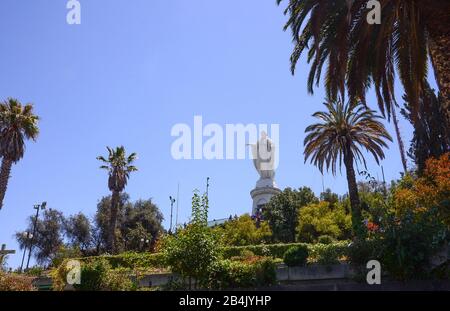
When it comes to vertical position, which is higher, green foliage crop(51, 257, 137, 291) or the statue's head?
the statue's head

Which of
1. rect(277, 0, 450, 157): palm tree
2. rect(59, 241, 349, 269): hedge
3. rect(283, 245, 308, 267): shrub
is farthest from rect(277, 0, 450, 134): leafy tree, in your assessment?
rect(59, 241, 349, 269): hedge

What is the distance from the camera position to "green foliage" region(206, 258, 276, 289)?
13.7 meters

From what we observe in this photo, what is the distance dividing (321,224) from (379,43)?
73.3ft

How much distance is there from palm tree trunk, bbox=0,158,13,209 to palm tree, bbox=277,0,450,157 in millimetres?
24248

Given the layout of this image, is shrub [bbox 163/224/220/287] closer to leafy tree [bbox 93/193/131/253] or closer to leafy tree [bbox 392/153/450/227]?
leafy tree [bbox 392/153/450/227]

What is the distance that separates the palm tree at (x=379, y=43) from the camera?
1224 centimetres

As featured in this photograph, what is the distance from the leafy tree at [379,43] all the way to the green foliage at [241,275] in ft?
19.9

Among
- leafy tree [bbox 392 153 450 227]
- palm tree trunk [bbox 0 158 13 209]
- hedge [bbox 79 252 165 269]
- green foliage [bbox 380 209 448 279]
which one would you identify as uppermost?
palm tree trunk [bbox 0 158 13 209]

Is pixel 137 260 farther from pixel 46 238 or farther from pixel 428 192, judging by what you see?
pixel 46 238

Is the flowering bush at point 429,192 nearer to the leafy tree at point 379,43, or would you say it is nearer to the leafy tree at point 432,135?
the leafy tree at point 379,43

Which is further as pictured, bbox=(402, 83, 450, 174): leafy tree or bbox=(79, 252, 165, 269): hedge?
bbox=(402, 83, 450, 174): leafy tree

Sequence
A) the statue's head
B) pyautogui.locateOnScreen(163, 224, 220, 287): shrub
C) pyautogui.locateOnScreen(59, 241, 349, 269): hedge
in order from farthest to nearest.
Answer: the statue's head
pyautogui.locateOnScreen(59, 241, 349, 269): hedge
pyautogui.locateOnScreen(163, 224, 220, 287): shrub

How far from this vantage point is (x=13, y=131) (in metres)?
32.5
